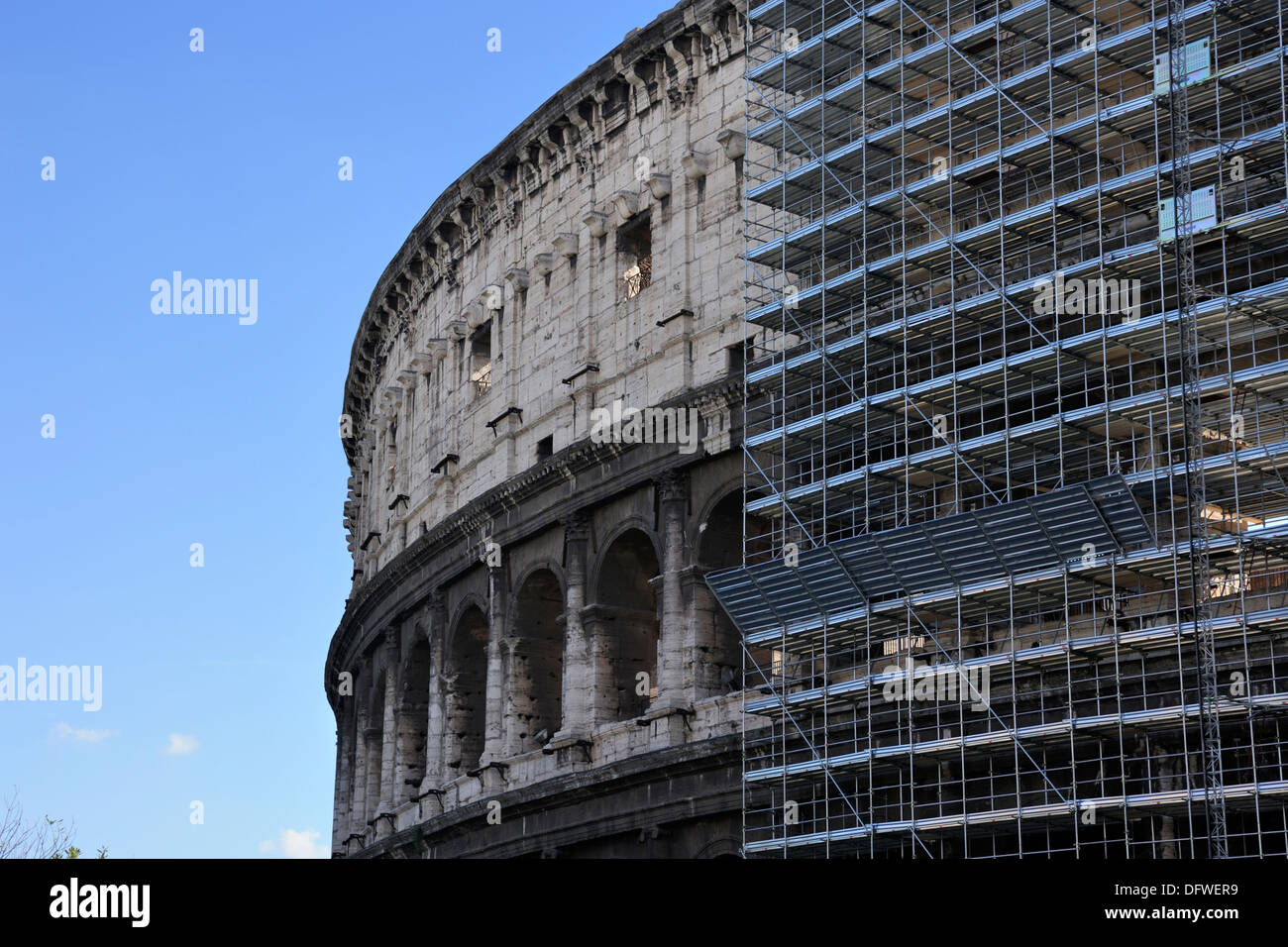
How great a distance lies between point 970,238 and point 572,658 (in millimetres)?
11303

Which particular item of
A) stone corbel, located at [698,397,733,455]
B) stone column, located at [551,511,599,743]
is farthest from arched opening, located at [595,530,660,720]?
stone corbel, located at [698,397,733,455]

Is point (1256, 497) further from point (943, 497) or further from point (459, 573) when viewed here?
point (459, 573)

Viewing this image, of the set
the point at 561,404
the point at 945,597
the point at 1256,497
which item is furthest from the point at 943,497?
the point at 561,404

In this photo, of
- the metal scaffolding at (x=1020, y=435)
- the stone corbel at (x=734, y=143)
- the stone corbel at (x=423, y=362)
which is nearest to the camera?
the metal scaffolding at (x=1020, y=435)

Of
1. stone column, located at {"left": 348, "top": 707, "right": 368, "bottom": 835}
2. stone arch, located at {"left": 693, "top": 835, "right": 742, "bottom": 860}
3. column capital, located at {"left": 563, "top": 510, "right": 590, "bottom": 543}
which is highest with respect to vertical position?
column capital, located at {"left": 563, "top": 510, "right": 590, "bottom": 543}

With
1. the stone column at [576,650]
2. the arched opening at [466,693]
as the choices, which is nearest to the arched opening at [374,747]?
the arched opening at [466,693]

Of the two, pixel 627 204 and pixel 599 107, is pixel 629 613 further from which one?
pixel 599 107

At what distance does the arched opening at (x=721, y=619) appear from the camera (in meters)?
33.2

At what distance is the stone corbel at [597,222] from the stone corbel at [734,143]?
386 centimetres

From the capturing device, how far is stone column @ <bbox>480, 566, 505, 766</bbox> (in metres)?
38.7

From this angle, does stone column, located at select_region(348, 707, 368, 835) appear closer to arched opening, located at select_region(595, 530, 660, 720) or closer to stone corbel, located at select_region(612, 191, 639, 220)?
arched opening, located at select_region(595, 530, 660, 720)

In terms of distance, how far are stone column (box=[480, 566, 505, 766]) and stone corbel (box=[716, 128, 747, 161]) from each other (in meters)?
9.38

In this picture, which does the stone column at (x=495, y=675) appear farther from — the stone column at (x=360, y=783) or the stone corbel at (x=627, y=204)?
the stone column at (x=360, y=783)
